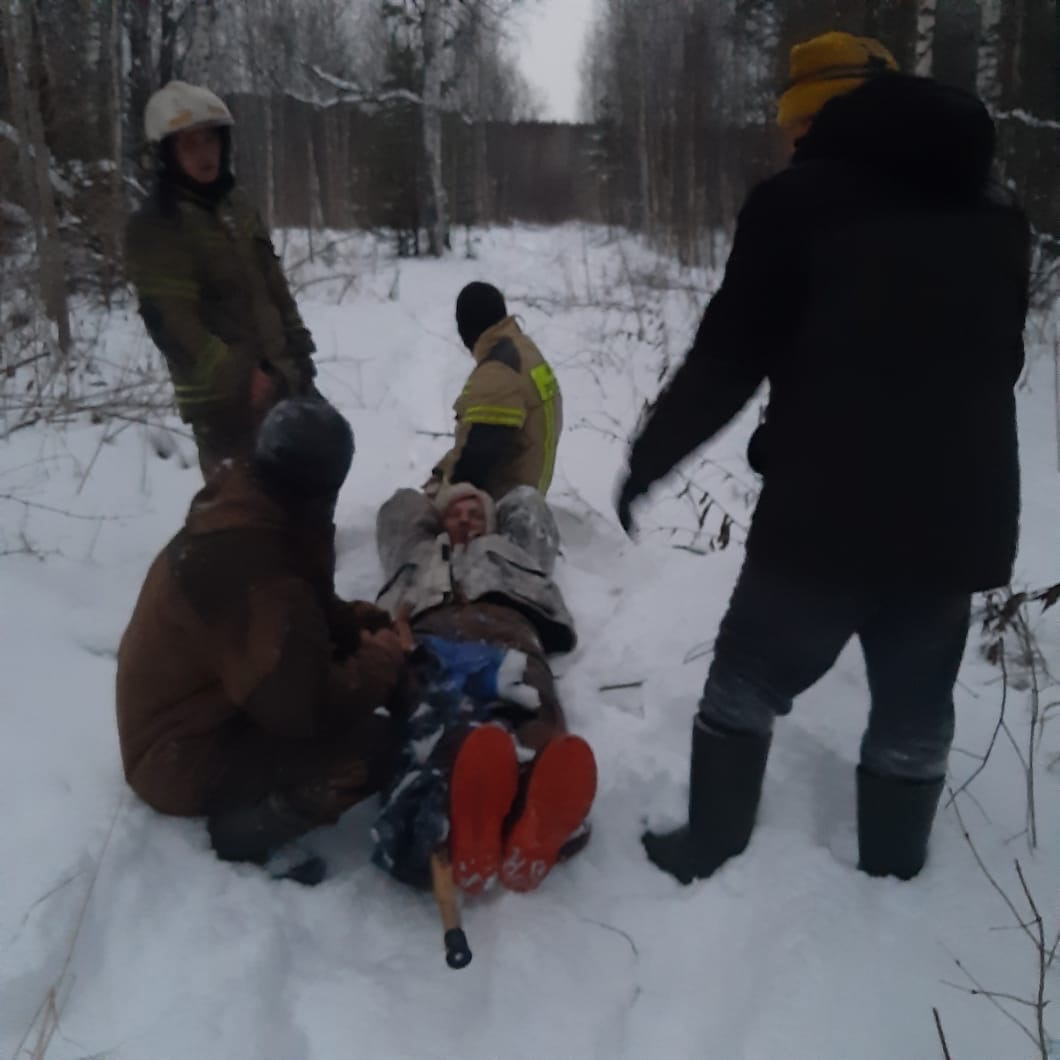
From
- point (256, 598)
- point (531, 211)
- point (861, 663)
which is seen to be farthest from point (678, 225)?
point (256, 598)

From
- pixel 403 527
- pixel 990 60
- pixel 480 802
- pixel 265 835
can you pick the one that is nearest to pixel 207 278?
pixel 403 527

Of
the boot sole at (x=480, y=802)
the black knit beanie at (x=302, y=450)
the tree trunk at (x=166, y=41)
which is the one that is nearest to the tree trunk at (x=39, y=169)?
the black knit beanie at (x=302, y=450)

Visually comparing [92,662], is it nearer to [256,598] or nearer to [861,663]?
[256,598]

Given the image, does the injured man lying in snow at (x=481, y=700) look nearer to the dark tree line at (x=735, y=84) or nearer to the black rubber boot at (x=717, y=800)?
the black rubber boot at (x=717, y=800)

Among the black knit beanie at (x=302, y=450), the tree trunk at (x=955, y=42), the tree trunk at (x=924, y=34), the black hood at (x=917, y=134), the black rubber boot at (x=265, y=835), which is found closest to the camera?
the black hood at (x=917, y=134)

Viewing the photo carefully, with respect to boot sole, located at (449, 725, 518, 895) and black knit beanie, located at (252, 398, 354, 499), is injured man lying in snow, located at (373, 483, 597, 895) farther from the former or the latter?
black knit beanie, located at (252, 398, 354, 499)

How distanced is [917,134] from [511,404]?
80.3 inches

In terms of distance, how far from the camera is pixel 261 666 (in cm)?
165

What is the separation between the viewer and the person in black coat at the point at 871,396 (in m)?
1.38

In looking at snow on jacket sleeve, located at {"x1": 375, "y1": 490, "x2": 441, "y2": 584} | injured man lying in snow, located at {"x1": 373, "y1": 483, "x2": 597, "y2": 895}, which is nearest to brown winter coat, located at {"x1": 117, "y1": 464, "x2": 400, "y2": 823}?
injured man lying in snow, located at {"x1": 373, "y1": 483, "x2": 597, "y2": 895}

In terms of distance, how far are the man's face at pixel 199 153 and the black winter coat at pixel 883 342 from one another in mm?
1973

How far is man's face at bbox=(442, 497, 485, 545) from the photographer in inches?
122

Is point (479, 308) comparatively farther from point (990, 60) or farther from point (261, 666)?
point (990, 60)

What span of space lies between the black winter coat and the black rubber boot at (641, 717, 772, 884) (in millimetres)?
419
